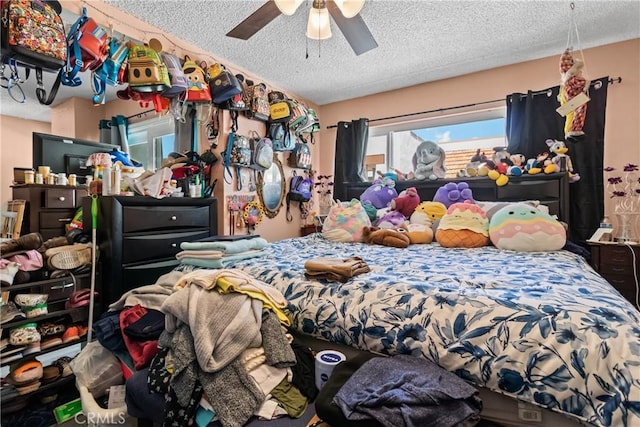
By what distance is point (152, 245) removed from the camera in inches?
78.1

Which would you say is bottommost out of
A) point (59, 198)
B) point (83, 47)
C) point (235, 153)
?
point (59, 198)

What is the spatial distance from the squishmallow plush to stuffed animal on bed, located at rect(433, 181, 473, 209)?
2.04 ft

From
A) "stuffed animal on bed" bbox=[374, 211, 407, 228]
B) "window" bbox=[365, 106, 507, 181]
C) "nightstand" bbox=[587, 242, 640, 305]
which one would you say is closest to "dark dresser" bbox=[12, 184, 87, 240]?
"stuffed animal on bed" bbox=[374, 211, 407, 228]

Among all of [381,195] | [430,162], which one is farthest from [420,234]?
[430,162]

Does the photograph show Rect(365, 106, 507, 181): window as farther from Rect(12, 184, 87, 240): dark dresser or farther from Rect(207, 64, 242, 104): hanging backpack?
Rect(12, 184, 87, 240): dark dresser

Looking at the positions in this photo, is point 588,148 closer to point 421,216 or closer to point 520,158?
point 520,158

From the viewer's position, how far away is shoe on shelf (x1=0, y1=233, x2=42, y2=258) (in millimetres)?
1569

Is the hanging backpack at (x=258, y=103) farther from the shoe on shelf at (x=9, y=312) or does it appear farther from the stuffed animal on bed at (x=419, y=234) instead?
the shoe on shelf at (x=9, y=312)

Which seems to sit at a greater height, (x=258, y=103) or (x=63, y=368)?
(x=258, y=103)

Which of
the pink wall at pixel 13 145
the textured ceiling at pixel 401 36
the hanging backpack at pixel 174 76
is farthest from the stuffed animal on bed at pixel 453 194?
the pink wall at pixel 13 145

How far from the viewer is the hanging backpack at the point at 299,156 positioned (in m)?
3.70

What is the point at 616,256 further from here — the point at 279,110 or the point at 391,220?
the point at 279,110

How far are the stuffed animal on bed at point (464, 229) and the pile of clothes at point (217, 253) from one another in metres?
1.29

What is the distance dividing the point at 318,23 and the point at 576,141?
2275mm
